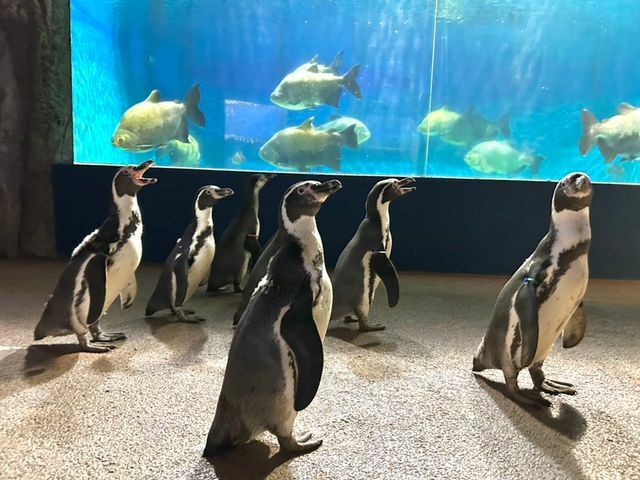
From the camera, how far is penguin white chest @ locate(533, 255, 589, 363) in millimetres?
1999

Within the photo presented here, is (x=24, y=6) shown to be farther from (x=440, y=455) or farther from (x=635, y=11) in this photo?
(x=635, y=11)

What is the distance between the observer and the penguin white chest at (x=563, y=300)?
200 cm

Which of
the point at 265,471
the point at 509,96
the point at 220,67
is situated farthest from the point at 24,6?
the point at 509,96

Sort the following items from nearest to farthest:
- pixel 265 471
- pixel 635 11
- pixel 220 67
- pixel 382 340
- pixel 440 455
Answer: pixel 265 471 < pixel 440 455 < pixel 382 340 < pixel 635 11 < pixel 220 67

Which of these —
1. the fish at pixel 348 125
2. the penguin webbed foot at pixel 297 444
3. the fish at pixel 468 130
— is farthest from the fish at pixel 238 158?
the penguin webbed foot at pixel 297 444

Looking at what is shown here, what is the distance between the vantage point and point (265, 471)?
5.19ft

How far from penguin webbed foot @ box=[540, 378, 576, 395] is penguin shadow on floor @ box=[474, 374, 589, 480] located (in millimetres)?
49

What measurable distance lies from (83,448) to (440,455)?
124 cm

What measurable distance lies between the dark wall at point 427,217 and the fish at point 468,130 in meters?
2.65

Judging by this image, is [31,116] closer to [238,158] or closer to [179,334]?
[179,334]

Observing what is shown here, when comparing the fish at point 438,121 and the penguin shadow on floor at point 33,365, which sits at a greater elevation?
the fish at point 438,121

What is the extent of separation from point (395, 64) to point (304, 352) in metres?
7.00

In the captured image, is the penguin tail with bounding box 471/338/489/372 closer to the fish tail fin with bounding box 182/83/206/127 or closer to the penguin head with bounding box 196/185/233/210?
the penguin head with bounding box 196/185/233/210

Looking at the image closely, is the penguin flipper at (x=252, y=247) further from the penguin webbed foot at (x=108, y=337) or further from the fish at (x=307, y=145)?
the fish at (x=307, y=145)
